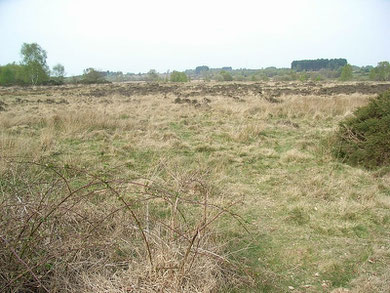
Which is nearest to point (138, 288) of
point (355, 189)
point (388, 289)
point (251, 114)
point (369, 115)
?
point (388, 289)

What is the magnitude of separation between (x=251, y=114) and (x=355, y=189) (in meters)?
7.70

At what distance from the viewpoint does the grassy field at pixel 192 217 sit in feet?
7.60

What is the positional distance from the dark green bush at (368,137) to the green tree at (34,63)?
1960 inches

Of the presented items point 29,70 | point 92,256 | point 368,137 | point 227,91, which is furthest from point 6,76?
point 92,256

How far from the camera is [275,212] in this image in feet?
13.3

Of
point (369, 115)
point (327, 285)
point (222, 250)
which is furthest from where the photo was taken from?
point (369, 115)

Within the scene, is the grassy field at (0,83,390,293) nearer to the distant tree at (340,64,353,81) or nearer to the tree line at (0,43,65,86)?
the tree line at (0,43,65,86)

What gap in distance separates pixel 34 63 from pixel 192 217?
52598mm

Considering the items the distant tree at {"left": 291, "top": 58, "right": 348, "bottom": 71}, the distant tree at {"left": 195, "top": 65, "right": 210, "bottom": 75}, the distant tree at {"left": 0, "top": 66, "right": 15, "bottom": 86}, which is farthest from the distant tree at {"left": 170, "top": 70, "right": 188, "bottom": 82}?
the distant tree at {"left": 195, "top": 65, "right": 210, "bottom": 75}

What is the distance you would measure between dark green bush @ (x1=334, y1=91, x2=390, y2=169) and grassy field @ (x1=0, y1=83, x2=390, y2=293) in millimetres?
309

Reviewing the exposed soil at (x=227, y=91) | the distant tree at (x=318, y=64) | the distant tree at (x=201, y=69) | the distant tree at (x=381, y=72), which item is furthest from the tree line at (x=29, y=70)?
the distant tree at (x=201, y=69)

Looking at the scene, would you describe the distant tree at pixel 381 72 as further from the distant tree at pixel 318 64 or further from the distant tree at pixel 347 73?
the distant tree at pixel 318 64

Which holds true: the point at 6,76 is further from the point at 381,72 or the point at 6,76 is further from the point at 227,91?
the point at 381,72

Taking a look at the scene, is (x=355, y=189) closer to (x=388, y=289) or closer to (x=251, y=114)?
(x=388, y=289)
